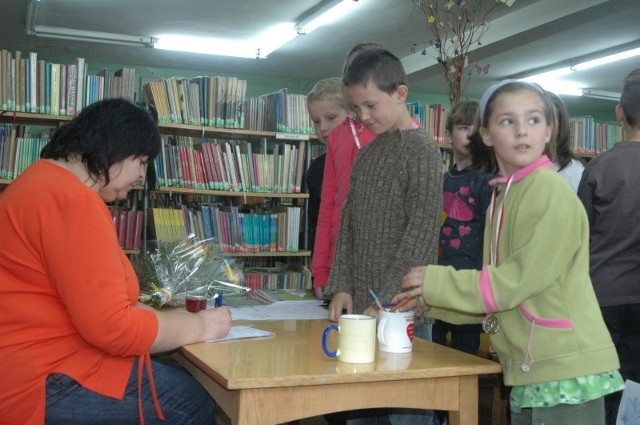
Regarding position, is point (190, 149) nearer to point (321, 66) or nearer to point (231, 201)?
point (231, 201)

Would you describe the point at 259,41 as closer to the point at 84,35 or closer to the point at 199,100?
the point at 84,35

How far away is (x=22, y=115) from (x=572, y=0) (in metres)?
4.38

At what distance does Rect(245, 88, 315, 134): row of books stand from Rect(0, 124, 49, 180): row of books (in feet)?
5.00

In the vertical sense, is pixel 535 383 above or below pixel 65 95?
below

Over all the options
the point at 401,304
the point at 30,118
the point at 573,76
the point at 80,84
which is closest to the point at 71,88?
the point at 80,84

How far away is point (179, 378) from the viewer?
5.09 feet

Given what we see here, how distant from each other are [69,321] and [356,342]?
1.94 ft

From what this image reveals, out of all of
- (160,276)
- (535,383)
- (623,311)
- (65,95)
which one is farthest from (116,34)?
(535,383)

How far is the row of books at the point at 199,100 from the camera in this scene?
4805mm

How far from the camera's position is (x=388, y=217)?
6.24ft

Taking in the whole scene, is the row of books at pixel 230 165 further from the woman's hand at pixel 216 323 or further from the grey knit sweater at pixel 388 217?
the woman's hand at pixel 216 323

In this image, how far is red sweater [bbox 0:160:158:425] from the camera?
4.44 ft

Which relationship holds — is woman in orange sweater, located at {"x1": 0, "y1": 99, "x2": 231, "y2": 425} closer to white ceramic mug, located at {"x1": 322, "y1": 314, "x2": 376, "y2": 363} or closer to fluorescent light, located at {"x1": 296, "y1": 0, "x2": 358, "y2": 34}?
white ceramic mug, located at {"x1": 322, "y1": 314, "x2": 376, "y2": 363}

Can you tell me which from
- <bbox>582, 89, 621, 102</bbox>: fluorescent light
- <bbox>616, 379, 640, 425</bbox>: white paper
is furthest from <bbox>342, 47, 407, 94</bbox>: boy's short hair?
A: <bbox>582, 89, 621, 102</bbox>: fluorescent light
